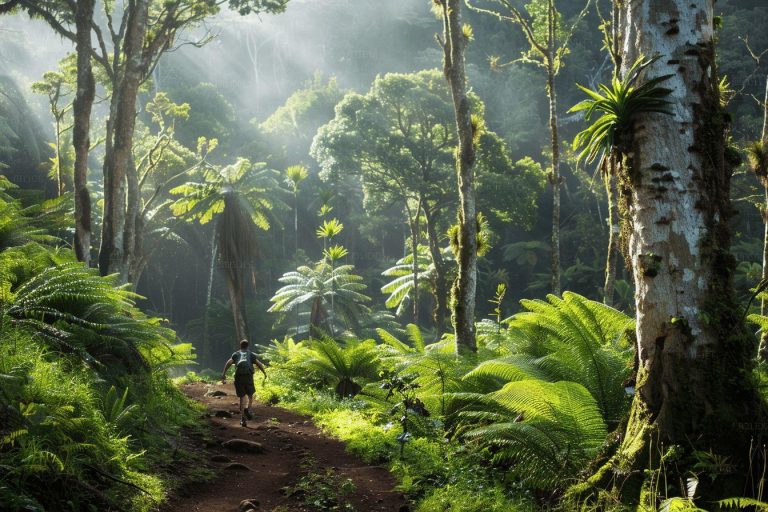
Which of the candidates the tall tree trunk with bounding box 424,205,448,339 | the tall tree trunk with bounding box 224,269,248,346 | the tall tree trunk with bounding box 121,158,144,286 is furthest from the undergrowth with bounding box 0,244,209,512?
the tall tree trunk with bounding box 424,205,448,339

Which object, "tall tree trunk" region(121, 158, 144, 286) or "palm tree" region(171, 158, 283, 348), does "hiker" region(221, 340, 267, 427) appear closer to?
"tall tree trunk" region(121, 158, 144, 286)

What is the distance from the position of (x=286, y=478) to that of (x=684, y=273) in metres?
3.89

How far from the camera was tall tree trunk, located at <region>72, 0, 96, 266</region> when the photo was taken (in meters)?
11.9

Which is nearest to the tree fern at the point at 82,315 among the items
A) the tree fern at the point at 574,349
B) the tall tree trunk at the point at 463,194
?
the tree fern at the point at 574,349

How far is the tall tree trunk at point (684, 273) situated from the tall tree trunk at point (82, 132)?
10.4 metres

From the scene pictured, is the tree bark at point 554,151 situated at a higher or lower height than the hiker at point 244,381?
higher

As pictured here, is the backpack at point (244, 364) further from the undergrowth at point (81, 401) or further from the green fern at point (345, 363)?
the green fern at point (345, 363)

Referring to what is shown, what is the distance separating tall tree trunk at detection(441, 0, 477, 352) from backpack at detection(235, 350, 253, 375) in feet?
10.3

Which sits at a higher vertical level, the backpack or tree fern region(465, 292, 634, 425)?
tree fern region(465, 292, 634, 425)

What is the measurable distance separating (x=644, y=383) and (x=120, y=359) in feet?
16.7

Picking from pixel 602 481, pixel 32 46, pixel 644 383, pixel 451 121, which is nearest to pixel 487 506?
pixel 602 481

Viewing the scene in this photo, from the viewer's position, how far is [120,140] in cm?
1219

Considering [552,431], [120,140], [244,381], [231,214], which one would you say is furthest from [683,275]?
[231,214]

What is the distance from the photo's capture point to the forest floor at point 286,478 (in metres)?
5.02
